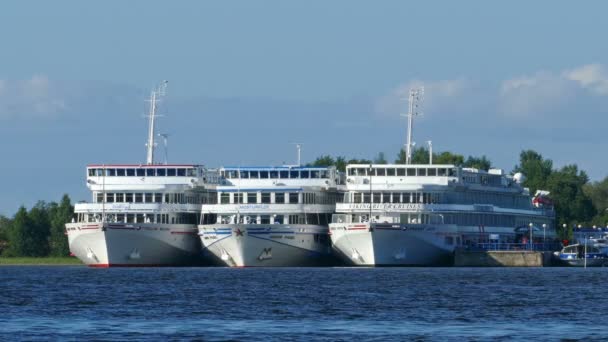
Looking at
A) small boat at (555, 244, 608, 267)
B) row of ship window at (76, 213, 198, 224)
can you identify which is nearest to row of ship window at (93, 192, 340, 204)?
row of ship window at (76, 213, 198, 224)

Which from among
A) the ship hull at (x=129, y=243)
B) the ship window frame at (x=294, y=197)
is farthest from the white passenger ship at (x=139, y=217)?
the ship window frame at (x=294, y=197)

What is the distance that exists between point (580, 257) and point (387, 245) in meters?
26.5

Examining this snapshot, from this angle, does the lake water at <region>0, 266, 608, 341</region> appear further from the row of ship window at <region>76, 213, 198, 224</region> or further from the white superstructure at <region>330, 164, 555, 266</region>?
the row of ship window at <region>76, 213, 198, 224</region>

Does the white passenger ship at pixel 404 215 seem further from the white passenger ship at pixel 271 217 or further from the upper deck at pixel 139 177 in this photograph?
the upper deck at pixel 139 177

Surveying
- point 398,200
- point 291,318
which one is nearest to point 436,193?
point 398,200

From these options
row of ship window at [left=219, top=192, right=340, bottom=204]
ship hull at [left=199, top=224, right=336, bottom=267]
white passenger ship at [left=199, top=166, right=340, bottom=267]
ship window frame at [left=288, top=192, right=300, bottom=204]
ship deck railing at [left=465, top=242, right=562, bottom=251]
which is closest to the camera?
ship hull at [left=199, top=224, right=336, bottom=267]

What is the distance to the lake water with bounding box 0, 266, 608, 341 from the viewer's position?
88.7m

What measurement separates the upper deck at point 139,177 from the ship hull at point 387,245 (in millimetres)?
18401

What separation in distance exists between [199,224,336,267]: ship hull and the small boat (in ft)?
88.5

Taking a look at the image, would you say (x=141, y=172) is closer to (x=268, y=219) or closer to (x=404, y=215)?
(x=268, y=219)

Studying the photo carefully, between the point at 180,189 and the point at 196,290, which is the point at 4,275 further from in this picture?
the point at 196,290

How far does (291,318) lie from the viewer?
9769 cm

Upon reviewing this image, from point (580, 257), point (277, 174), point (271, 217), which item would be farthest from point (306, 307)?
point (580, 257)

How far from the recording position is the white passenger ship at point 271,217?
591 ft
